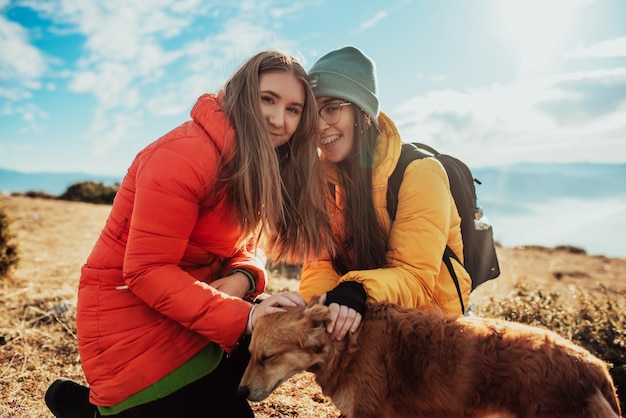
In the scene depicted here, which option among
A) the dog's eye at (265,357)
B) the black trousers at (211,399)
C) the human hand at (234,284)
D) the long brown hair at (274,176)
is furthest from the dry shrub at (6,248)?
the dog's eye at (265,357)

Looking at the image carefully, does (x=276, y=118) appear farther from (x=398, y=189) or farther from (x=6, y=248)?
(x=6, y=248)

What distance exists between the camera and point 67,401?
10.6ft

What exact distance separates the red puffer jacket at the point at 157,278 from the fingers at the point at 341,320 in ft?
1.92

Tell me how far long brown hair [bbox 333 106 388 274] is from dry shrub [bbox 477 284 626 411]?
295cm

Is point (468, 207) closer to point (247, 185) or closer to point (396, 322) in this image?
point (396, 322)

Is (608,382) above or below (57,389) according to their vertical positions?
above

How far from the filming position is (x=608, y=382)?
257cm

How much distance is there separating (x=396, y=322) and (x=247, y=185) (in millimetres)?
1413

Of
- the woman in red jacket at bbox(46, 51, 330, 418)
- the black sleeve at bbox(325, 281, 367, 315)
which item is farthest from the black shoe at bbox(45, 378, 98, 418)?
the black sleeve at bbox(325, 281, 367, 315)

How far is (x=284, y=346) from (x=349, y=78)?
217 cm

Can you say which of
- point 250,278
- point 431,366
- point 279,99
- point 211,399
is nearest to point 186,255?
point 250,278

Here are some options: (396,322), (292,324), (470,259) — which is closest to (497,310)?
(470,259)

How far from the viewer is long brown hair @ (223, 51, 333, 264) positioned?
9.36 ft

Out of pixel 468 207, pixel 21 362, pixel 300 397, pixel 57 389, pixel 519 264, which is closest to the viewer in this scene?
pixel 57 389
